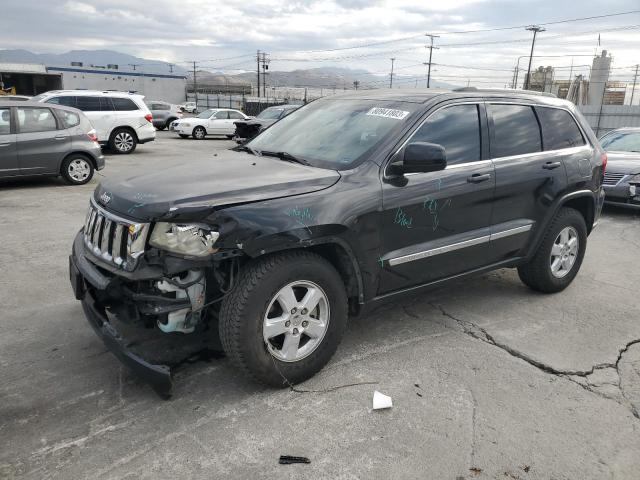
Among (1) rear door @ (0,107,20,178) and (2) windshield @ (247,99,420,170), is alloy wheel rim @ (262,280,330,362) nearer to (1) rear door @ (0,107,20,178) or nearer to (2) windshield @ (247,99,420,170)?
(2) windshield @ (247,99,420,170)

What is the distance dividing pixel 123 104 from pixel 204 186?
14223 mm

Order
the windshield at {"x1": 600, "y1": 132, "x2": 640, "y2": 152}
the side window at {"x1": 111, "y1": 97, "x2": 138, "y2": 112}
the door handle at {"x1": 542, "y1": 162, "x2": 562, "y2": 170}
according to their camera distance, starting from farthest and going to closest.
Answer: the side window at {"x1": 111, "y1": 97, "x2": 138, "y2": 112} < the windshield at {"x1": 600, "y1": 132, "x2": 640, "y2": 152} < the door handle at {"x1": 542, "y1": 162, "x2": 562, "y2": 170}

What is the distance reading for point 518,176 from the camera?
4.30 metres

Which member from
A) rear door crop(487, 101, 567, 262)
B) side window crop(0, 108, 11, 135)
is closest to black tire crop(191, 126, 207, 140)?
side window crop(0, 108, 11, 135)

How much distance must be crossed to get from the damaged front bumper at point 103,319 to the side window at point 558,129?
370cm

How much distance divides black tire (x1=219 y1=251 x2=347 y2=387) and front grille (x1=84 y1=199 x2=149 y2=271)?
0.57 m

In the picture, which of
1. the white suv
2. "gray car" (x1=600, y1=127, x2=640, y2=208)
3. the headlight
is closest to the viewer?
the headlight

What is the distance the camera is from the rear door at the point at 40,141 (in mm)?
9445

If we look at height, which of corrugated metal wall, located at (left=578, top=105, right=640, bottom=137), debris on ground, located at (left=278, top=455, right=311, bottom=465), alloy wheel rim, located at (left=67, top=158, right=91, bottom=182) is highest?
corrugated metal wall, located at (left=578, top=105, right=640, bottom=137)

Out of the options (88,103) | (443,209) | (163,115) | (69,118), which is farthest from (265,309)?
(163,115)

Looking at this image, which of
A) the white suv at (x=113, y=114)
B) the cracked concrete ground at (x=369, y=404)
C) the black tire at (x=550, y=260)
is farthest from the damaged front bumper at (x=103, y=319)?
the white suv at (x=113, y=114)

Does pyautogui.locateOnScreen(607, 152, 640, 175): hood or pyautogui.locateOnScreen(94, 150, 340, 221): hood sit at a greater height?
pyautogui.locateOnScreen(94, 150, 340, 221): hood

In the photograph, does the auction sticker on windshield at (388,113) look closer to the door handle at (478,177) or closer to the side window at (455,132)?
the side window at (455,132)

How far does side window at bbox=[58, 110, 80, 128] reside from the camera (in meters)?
10.0
